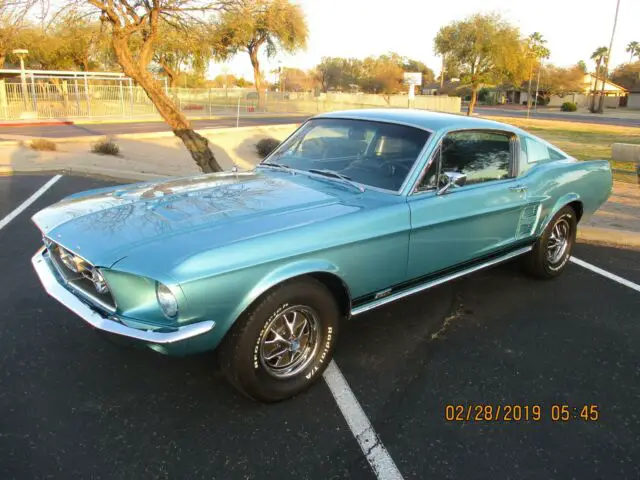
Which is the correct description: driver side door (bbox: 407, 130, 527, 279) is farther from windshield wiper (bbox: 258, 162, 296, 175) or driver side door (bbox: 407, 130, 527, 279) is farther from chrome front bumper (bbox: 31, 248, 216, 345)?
chrome front bumper (bbox: 31, 248, 216, 345)

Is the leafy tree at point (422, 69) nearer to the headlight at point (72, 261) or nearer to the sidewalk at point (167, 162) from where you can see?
the sidewalk at point (167, 162)

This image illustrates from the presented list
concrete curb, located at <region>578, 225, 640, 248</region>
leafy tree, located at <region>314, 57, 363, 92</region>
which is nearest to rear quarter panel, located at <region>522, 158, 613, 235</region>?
concrete curb, located at <region>578, 225, 640, 248</region>

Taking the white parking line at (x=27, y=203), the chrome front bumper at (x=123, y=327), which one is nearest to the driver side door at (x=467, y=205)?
the chrome front bumper at (x=123, y=327)

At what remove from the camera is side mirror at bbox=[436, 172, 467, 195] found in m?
3.52

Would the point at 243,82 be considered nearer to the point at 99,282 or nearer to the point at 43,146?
the point at 43,146

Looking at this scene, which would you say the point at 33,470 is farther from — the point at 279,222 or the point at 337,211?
the point at 337,211

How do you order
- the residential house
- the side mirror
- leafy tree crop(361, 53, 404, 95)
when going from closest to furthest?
the side mirror
leafy tree crop(361, 53, 404, 95)
the residential house

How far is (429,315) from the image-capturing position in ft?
13.8

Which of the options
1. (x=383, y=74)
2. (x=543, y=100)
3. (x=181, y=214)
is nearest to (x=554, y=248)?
(x=181, y=214)

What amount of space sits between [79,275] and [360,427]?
5.94ft

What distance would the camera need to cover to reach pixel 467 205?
3811mm

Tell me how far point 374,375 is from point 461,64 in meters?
38.6

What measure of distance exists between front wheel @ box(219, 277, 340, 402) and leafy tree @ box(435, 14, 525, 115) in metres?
34.2

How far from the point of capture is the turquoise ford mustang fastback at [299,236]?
257 centimetres
